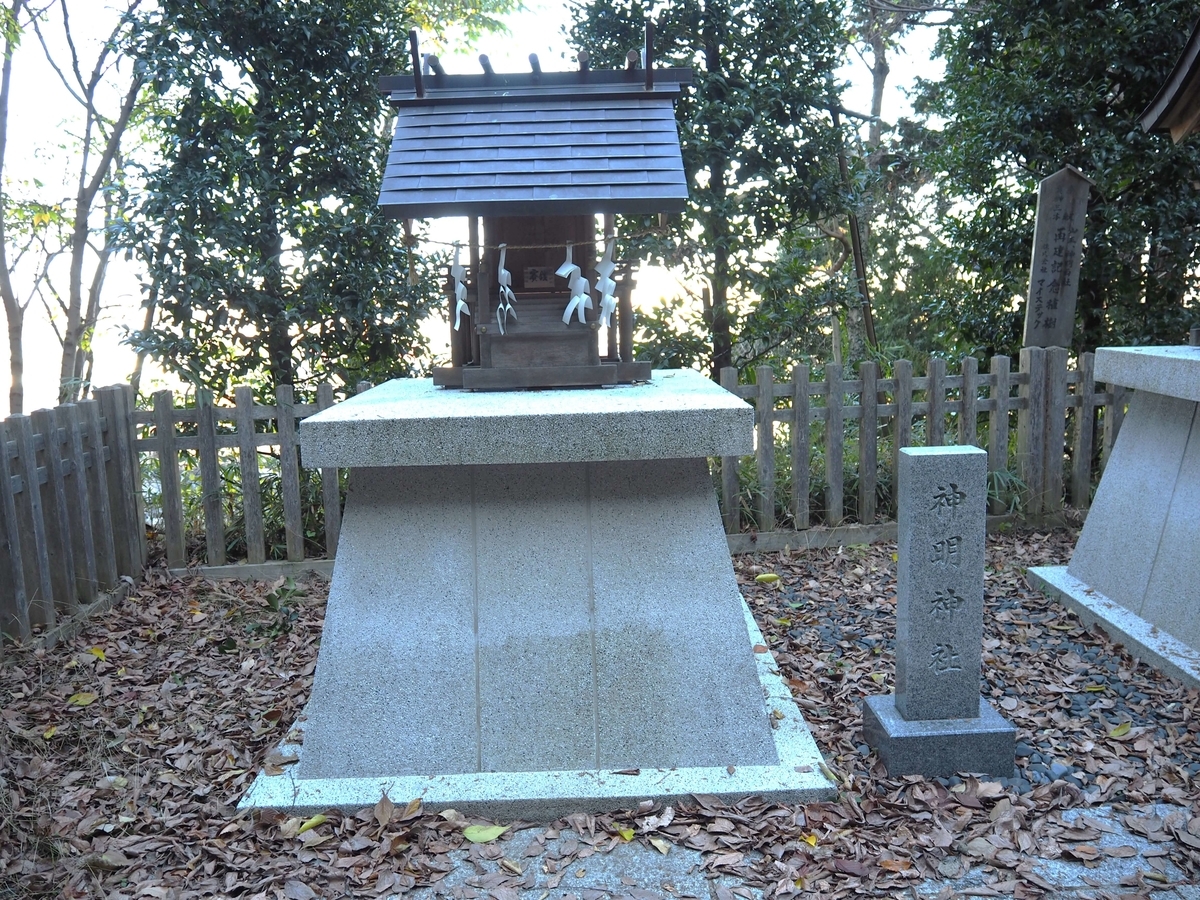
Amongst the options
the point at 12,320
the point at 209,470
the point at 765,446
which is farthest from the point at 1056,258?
the point at 12,320

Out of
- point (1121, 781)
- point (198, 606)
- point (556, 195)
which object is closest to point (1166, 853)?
point (1121, 781)

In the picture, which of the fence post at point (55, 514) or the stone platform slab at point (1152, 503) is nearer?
the stone platform slab at point (1152, 503)

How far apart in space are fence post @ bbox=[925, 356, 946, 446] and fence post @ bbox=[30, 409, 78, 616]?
6.15 metres

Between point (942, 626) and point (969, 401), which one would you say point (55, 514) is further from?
point (969, 401)

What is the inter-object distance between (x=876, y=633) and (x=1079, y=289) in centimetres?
445

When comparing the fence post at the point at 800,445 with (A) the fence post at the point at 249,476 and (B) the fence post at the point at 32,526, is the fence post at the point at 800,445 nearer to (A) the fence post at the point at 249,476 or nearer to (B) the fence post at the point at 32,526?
(A) the fence post at the point at 249,476

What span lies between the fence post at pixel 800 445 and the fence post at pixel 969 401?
1.31 metres

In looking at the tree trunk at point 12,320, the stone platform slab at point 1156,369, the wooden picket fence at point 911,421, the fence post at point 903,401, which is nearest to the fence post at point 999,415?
the wooden picket fence at point 911,421

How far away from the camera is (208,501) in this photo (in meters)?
6.65

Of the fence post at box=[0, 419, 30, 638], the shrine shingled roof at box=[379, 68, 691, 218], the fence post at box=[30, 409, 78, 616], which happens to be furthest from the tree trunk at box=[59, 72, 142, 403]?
the shrine shingled roof at box=[379, 68, 691, 218]

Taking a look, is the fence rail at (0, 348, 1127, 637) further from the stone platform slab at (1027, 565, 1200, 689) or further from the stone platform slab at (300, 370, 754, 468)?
the stone platform slab at (300, 370, 754, 468)

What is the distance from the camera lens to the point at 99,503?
239 inches

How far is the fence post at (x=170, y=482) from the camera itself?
6566 mm

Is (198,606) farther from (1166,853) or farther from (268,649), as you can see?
(1166,853)
